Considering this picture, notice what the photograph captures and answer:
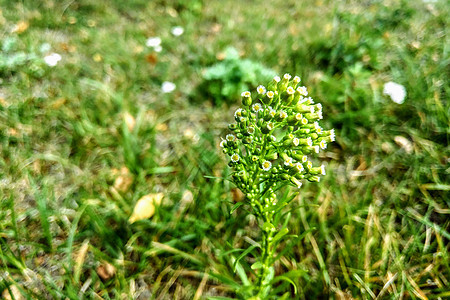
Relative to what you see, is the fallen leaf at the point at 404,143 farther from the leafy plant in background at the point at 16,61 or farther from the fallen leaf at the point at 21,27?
the fallen leaf at the point at 21,27

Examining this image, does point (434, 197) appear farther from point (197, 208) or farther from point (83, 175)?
point (83, 175)

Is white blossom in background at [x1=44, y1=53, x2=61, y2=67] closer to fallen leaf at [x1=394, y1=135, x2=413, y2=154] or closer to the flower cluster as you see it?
the flower cluster

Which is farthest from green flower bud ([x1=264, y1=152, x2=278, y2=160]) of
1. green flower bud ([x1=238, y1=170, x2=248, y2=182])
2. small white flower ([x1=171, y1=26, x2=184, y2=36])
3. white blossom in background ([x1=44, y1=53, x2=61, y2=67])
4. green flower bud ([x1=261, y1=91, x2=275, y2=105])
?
small white flower ([x1=171, y1=26, x2=184, y2=36])

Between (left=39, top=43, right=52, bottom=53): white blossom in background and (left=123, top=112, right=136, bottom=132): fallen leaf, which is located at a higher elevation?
(left=39, top=43, right=52, bottom=53): white blossom in background

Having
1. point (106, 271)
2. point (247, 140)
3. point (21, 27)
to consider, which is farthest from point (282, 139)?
point (21, 27)

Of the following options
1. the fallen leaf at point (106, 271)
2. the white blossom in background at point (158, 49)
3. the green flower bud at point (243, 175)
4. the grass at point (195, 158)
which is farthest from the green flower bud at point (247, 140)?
the white blossom in background at point (158, 49)

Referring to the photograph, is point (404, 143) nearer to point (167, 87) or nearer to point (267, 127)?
point (267, 127)
